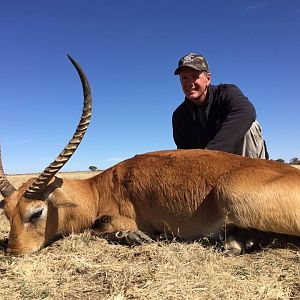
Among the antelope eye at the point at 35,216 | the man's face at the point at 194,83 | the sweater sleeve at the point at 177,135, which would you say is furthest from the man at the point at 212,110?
the antelope eye at the point at 35,216

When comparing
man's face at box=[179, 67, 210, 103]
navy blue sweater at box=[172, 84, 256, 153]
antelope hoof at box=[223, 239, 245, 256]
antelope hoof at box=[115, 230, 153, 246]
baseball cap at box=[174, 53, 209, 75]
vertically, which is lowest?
antelope hoof at box=[223, 239, 245, 256]

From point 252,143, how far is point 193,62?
6.13 feet

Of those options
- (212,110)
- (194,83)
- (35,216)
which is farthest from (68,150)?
(212,110)

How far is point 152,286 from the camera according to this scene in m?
3.85

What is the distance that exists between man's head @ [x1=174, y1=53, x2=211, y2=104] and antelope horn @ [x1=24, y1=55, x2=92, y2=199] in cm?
271

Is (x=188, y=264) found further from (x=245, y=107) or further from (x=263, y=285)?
(x=245, y=107)

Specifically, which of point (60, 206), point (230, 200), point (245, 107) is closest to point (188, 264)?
point (230, 200)

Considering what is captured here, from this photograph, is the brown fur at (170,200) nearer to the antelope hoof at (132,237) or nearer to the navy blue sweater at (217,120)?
the antelope hoof at (132,237)

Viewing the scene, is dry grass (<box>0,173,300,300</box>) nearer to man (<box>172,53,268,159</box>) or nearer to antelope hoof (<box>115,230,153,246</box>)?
antelope hoof (<box>115,230,153,246</box>)

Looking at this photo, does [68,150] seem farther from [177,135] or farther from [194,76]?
[177,135]

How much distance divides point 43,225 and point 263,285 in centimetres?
314

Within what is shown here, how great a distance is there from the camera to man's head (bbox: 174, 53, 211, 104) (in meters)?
7.93

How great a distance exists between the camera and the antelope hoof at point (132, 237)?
5541 mm

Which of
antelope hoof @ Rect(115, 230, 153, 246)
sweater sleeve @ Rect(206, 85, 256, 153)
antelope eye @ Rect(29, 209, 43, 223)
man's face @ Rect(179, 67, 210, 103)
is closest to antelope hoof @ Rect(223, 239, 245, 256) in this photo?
antelope hoof @ Rect(115, 230, 153, 246)
